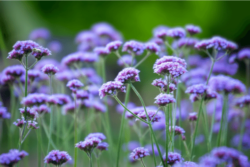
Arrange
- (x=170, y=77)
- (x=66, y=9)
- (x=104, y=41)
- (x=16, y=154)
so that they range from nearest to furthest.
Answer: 1. (x=16, y=154)
2. (x=170, y=77)
3. (x=104, y=41)
4. (x=66, y=9)

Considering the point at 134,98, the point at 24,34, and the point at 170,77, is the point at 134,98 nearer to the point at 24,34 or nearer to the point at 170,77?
the point at 24,34

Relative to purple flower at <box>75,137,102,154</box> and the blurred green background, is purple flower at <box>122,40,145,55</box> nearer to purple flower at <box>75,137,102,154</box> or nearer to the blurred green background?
purple flower at <box>75,137,102,154</box>

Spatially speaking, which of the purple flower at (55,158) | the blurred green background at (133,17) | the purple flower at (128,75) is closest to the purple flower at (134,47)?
the purple flower at (128,75)

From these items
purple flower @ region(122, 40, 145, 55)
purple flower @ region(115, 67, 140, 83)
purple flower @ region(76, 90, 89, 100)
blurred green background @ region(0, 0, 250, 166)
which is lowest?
purple flower @ region(115, 67, 140, 83)

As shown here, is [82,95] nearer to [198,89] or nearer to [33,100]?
[33,100]

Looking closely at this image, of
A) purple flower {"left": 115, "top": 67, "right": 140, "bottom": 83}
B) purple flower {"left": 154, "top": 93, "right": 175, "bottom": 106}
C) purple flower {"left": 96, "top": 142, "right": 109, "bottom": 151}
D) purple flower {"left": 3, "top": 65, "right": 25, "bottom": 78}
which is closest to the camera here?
purple flower {"left": 154, "top": 93, "right": 175, "bottom": 106}

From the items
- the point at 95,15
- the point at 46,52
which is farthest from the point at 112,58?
the point at 46,52

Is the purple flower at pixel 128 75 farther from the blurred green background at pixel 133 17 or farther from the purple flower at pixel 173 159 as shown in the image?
the blurred green background at pixel 133 17

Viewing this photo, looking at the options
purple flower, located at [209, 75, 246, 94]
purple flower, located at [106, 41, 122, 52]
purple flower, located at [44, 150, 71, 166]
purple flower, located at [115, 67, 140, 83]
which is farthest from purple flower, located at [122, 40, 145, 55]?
purple flower, located at [44, 150, 71, 166]

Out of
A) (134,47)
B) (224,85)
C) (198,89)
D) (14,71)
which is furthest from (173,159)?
(14,71)
